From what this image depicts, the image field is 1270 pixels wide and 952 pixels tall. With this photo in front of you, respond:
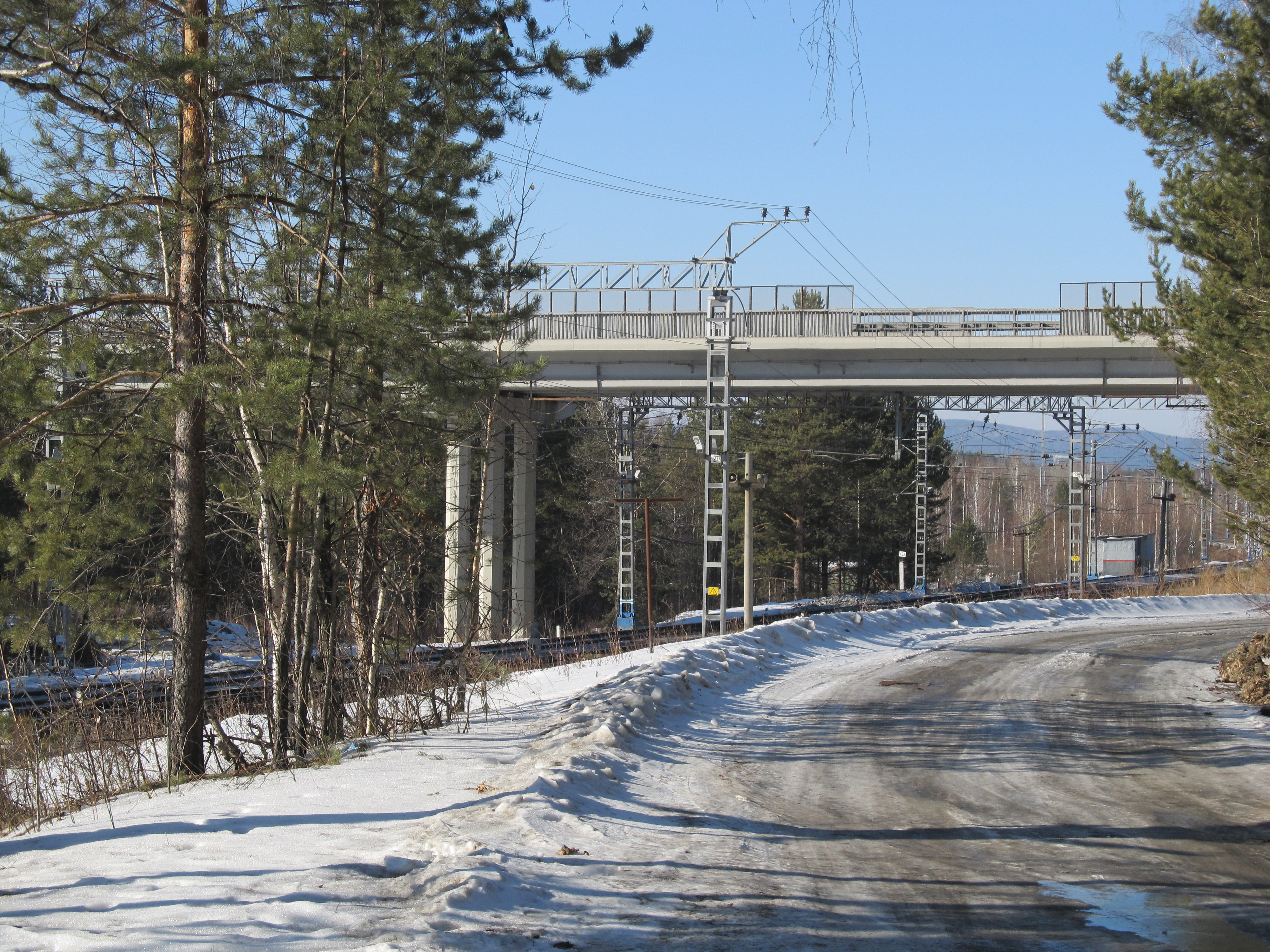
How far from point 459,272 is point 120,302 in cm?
298

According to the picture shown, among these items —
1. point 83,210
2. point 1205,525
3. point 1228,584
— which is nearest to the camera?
point 83,210

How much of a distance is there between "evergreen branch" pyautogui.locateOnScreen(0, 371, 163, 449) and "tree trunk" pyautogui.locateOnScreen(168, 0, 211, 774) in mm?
538

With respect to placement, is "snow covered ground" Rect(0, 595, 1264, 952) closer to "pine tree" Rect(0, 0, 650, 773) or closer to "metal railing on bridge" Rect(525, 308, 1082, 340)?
"pine tree" Rect(0, 0, 650, 773)

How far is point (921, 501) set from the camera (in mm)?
44469

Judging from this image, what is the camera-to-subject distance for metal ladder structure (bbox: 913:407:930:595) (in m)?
40.9

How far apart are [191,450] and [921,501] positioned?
39.1 metres

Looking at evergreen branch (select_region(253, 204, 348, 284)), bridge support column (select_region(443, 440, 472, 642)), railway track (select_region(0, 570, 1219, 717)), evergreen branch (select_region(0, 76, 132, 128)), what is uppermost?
evergreen branch (select_region(0, 76, 132, 128))

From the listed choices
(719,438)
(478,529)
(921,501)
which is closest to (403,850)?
(478,529)

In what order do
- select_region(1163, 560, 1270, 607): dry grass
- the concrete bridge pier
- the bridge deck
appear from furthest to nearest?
select_region(1163, 560, 1270, 607): dry grass → the bridge deck → the concrete bridge pier

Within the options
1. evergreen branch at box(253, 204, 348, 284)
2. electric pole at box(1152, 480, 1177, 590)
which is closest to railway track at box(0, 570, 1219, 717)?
electric pole at box(1152, 480, 1177, 590)

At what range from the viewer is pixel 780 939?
4543 millimetres

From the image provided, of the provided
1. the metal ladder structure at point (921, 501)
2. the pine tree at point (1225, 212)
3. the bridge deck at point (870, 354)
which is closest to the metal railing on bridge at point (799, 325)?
the bridge deck at point (870, 354)

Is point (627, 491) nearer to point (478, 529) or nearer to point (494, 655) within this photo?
point (494, 655)

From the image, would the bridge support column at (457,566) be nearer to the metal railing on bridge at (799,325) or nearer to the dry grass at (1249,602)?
the dry grass at (1249,602)
